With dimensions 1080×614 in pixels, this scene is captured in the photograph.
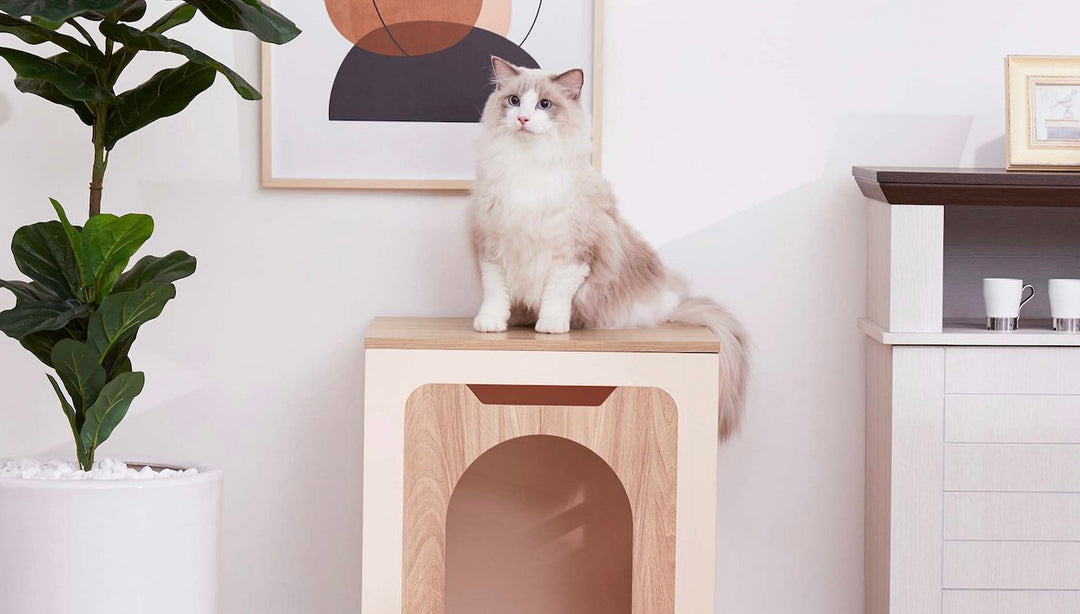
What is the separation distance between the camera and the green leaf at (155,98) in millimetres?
1726

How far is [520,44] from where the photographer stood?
2.06 metres

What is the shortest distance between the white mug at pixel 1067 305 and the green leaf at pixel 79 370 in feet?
5.27

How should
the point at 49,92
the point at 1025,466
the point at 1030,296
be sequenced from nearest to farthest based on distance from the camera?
the point at 49,92
the point at 1025,466
the point at 1030,296

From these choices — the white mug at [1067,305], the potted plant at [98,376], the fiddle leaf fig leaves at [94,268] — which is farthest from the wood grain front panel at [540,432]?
the white mug at [1067,305]

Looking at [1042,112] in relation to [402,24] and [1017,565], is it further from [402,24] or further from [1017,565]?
[402,24]

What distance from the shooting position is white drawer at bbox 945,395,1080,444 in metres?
1.83

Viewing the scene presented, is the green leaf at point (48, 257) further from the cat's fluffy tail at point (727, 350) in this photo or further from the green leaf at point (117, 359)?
the cat's fluffy tail at point (727, 350)

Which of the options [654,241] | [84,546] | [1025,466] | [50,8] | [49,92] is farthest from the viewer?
[654,241]

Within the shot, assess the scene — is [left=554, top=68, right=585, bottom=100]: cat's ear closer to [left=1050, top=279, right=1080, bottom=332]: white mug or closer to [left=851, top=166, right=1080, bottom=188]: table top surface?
[left=851, top=166, right=1080, bottom=188]: table top surface

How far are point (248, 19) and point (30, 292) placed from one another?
0.53m

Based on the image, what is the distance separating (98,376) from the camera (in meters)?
1.59

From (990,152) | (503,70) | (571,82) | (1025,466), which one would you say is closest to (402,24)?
(503,70)

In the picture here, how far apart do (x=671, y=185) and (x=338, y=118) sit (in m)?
0.67

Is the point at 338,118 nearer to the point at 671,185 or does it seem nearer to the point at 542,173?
the point at 542,173
